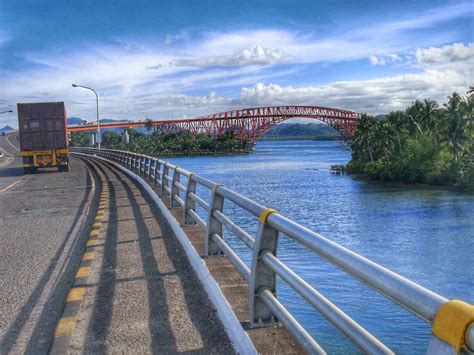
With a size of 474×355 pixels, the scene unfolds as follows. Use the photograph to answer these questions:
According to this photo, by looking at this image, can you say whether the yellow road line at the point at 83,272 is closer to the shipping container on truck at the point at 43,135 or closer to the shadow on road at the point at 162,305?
the shadow on road at the point at 162,305

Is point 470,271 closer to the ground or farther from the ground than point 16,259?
closer to the ground

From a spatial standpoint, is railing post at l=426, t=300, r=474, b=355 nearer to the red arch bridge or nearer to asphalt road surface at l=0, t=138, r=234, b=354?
asphalt road surface at l=0, t=138, r=234, b=354

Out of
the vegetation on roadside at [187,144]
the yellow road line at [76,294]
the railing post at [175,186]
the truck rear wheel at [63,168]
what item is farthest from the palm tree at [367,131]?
the yellow road line at [76,294]

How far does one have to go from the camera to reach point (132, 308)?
529cm

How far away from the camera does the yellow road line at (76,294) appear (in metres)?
5.65

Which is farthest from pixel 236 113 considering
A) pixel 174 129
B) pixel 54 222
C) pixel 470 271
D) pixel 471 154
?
pixel 54 222

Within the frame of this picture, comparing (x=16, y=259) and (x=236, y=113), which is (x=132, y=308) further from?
(x=236, y=113)

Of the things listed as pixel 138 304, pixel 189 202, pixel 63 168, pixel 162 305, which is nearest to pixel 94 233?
pixel 189 202

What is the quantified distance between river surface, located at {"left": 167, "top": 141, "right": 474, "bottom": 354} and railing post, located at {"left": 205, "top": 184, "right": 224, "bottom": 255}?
10.6m

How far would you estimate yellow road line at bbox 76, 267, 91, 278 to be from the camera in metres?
6.66

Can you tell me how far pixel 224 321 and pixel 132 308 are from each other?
1.07m

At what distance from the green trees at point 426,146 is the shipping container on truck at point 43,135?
58.0m

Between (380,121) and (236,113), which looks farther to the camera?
(236,113)

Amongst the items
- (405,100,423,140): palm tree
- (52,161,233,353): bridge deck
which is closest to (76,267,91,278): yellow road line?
(52,161,233,353): bridge deck
